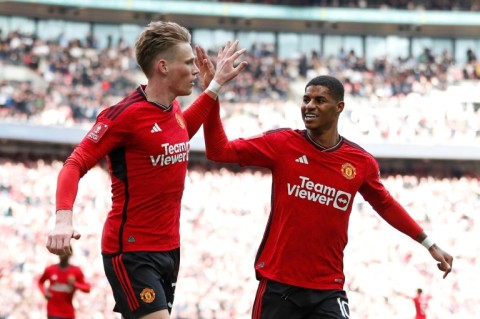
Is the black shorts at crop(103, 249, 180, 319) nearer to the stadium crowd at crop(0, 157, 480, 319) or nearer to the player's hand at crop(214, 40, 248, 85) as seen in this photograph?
the player's hand at crop(214, 40, 248, 85)

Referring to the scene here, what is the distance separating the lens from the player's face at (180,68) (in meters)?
5.62

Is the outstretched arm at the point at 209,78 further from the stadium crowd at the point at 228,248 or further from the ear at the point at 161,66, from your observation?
the stadium crowd at the point at 228,248

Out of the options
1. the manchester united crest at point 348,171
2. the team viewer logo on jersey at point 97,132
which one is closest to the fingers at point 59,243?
the team viewer logo on jersey at point 97,132

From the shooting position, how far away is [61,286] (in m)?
12.0

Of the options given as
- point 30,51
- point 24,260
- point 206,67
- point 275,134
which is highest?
point 30,51

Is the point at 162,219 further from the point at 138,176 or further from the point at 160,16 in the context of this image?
the point at 160,16

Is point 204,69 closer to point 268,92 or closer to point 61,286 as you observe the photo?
point 61,286

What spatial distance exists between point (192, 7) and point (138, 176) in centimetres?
2983

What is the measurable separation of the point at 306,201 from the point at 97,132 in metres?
1.42

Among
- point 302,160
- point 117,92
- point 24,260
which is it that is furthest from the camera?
point 117,92

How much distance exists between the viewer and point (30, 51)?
29359 mm

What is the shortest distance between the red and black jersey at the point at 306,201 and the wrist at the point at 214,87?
1.17 ft

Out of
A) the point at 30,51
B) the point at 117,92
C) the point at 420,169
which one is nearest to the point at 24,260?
the point at 117,92

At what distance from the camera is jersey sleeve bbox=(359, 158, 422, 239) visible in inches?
248
